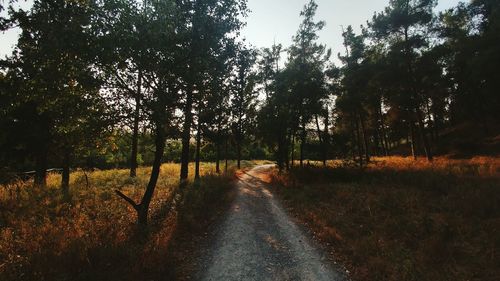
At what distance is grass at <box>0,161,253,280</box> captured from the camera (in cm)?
746

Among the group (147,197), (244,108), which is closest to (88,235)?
(147,197)

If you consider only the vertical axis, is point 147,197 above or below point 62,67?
below

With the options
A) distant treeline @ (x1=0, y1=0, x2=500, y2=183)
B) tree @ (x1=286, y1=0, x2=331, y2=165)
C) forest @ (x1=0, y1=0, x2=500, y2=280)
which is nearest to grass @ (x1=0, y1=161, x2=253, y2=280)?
forest @ (x1=0, y1=0, x2=500, y2=280)

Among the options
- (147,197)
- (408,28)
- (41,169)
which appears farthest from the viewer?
(408,28)

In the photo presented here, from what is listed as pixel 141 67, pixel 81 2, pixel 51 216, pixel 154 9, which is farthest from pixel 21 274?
pixel 154 9

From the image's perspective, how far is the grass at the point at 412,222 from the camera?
334 inches

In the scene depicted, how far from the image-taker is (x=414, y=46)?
89.1ft

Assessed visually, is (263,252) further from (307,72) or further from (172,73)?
(307,72)

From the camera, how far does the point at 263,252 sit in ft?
34.5

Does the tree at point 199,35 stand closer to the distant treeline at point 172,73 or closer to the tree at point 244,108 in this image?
the distant treeline at point 172,73

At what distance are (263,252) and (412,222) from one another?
18.9ft

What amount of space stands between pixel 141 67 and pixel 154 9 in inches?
75.0

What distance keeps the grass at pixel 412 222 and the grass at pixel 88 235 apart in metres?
5.53

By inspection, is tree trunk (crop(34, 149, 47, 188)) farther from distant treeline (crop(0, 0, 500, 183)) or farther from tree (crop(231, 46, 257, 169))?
tree (crop(231, 46, 257, 169))
